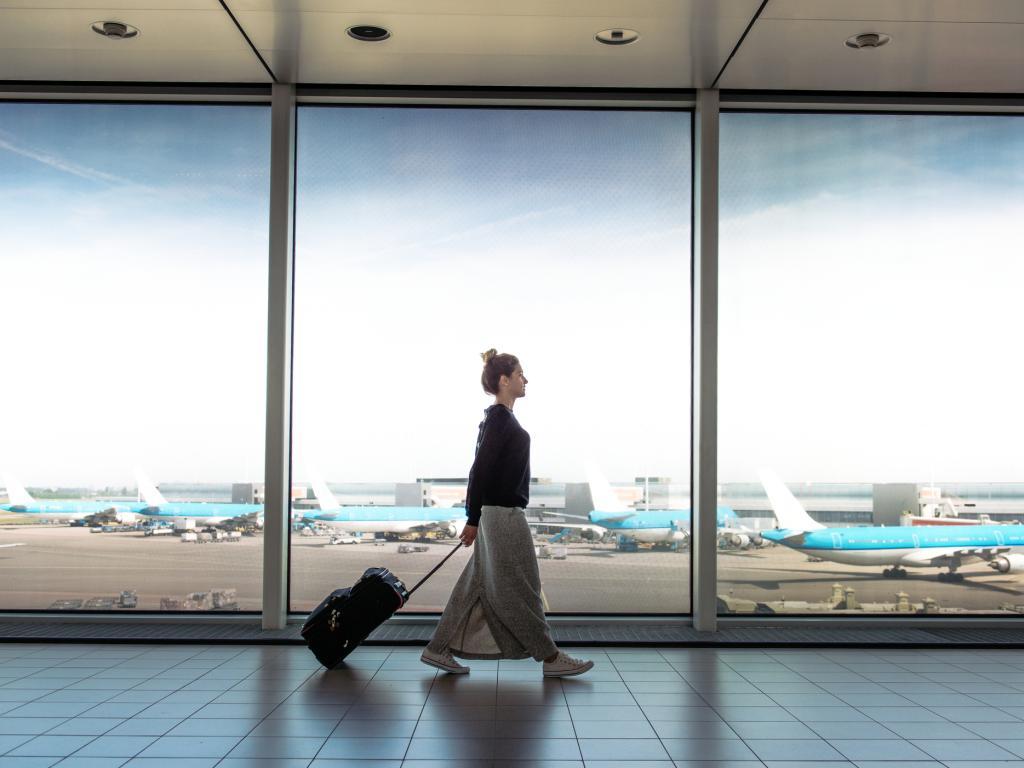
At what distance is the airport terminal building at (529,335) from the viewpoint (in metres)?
5.20

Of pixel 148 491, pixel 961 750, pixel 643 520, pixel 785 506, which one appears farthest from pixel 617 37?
pixel 148 491

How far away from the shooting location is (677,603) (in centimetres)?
527

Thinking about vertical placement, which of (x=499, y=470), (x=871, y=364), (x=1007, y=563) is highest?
(x=871, y=364)

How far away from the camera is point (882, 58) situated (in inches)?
190

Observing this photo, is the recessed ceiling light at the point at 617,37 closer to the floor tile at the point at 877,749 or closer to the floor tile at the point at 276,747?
the floor tile at the point at 877,749

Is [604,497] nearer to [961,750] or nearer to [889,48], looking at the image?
[961,750]

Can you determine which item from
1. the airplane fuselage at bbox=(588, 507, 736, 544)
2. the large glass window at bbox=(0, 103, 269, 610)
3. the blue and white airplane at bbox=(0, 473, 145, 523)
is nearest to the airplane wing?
the airplane fuselage at bbox=(588, 507, 736, 544)

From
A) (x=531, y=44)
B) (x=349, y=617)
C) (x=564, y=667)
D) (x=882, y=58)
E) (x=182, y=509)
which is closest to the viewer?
(x=564, y=667)

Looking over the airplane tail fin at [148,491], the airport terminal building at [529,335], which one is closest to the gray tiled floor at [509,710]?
the airport terminal building at [529,335]

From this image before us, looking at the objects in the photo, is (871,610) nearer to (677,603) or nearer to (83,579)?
(677,603)

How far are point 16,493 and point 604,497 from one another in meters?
3.40

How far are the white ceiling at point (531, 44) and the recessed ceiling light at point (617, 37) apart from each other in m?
0.05

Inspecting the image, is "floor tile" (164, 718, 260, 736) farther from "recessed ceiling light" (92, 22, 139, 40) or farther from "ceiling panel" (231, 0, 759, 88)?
"recessed ceiling light" (92, 22, 139, 40)

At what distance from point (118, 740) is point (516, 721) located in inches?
54.8
